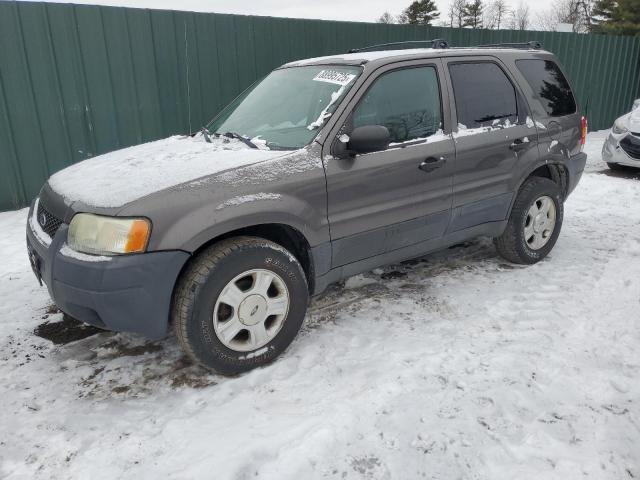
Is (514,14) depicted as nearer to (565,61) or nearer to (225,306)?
(565,61)

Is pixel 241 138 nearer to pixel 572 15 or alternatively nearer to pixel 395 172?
pixel 395 172

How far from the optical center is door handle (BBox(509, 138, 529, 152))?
3.98 m

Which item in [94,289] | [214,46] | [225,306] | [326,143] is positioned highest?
[214,46]

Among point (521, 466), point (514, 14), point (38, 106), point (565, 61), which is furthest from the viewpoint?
point (514, 14)

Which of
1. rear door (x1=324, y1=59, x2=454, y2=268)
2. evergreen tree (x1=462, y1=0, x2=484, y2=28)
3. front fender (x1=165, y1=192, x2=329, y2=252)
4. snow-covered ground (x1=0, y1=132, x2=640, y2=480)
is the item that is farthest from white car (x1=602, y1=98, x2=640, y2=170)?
evergreen tree (x1=462, y1=0, x2=484, y2=28)

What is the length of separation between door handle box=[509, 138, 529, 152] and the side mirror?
4.89ft

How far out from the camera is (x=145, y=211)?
98.3 inches

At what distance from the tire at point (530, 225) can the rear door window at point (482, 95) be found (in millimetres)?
650

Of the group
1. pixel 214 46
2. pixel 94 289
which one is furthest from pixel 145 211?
pixel 214 46

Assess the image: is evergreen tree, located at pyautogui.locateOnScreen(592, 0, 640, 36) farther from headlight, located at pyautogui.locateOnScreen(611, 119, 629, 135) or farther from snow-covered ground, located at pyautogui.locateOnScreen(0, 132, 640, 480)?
snow-covered ground, located at pyautogui.locateOnScreen(0, 132, 640, 480)

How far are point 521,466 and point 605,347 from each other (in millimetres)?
1315

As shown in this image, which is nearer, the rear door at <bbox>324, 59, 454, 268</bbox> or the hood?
the rear door at <bbox>324, 59, 454, 268</bbox>

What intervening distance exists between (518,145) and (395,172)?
4.44 ft

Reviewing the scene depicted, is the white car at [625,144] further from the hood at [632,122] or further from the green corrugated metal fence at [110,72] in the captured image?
the green corrugated metal fence at [110,72]
